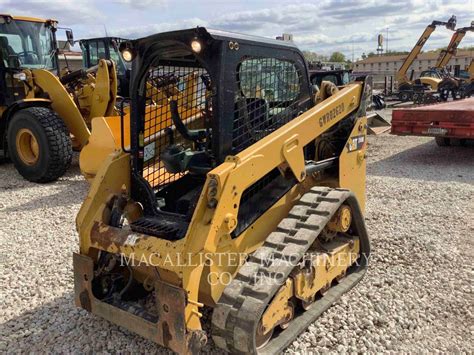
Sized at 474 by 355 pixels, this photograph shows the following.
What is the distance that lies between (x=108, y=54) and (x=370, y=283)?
29.7 ft

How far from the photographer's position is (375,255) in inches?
171

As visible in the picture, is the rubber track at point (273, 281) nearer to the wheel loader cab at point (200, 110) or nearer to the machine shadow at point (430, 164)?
the wheel loader cab at point (200, 110)

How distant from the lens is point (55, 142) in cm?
Result: 732

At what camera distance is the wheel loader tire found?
7.34m

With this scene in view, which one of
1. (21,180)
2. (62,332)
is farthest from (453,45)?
(62,332)

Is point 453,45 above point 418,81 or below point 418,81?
above

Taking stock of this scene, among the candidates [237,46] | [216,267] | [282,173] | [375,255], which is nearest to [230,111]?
[237,46]

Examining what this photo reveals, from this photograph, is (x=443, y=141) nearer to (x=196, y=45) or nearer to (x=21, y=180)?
(x=21, y=180)

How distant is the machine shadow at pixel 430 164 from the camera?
24.9ft

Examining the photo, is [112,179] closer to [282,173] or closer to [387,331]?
[282,173]

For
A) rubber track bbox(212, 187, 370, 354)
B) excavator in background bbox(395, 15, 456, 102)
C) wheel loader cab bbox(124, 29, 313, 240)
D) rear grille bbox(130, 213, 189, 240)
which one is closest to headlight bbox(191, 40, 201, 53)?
wheel loader cab bbox(124, 29, 313, 240)

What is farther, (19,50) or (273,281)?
(19,50)

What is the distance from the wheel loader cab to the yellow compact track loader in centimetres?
1

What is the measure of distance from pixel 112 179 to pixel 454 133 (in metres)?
7.05
